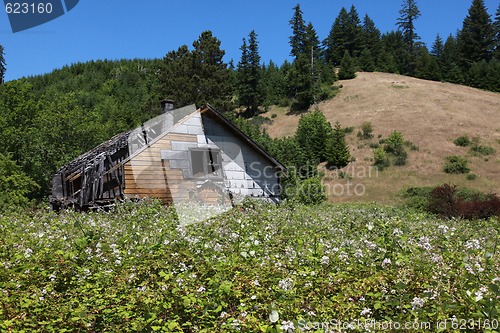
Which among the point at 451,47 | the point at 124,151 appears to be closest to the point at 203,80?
the point at 124,151

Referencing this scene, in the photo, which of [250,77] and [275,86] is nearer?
[250,77]

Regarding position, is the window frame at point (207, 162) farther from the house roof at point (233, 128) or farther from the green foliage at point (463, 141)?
the green foliage at point (463, 141)

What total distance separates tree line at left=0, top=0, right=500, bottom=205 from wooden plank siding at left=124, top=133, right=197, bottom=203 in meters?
21.3

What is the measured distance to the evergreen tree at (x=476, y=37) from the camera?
296ft

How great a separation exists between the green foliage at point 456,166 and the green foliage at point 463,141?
5854 millimetres

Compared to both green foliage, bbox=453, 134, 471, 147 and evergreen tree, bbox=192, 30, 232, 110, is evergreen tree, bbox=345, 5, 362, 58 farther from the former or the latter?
evergreen tree, bbox=192, 30, 232, 110

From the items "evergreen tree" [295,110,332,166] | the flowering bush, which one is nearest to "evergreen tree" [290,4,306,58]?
"evergreen tree" [295,110,332,166]

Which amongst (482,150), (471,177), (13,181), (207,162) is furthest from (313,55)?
(207,162)

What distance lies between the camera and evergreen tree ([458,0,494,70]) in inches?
3553

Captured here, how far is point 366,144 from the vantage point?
59094mm

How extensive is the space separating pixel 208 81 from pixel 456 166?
32041 mm

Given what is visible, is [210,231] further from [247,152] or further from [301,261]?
[247,152]

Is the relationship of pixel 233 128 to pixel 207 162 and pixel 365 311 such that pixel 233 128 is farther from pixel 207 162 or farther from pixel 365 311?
pixel 365 311

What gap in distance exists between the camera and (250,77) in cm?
8150
